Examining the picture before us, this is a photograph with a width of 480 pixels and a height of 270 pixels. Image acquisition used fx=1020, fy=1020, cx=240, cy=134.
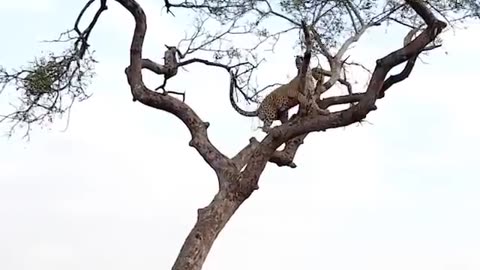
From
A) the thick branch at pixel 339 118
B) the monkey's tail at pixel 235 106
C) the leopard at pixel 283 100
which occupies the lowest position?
the thick branch at pixel 339 118

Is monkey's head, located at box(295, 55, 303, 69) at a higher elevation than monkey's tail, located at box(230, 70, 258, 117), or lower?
lower

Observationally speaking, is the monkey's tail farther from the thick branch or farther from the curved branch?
the thick branch

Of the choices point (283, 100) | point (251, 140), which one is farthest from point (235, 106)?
point (251, 140)

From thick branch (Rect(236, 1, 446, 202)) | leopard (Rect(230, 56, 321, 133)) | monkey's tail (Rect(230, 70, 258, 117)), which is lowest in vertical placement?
thick branch (Rect(236, 1, 446, 202))

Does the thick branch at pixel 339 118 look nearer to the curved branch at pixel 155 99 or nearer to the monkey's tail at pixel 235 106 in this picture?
the curved branch at pixel 155 99

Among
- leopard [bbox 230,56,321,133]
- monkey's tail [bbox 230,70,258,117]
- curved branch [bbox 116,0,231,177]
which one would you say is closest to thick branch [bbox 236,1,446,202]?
leopard [bbox 230,56,321,133]

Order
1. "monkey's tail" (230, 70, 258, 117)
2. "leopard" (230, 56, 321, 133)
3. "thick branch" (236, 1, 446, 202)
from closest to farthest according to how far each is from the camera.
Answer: "thick branch" (236, 1, 446, 202) < "leopard" (230, 56, 321, 133) < "monkey's tail" (230, 70, 258, 117)

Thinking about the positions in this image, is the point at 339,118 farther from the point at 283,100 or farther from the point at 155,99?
the point at 155,99

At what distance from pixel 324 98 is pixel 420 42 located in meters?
0.87

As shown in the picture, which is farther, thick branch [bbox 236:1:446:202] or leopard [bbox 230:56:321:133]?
leopard [bbox 230:56:321:133]

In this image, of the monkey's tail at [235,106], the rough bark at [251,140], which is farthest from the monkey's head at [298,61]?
the monkey's tail at [235,106]

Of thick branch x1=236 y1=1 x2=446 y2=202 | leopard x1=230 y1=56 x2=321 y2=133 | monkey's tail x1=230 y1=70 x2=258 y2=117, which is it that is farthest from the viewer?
monkey's tail x1=230 y1=70 x2=258 y2=117

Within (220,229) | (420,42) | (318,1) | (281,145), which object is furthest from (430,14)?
(220,229)

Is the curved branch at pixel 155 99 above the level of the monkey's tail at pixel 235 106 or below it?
below
